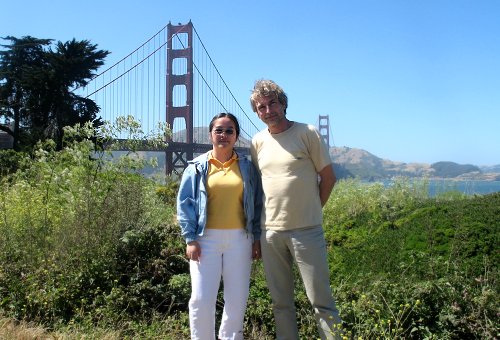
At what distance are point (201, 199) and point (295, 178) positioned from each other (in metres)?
0.44

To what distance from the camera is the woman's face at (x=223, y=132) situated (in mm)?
2422

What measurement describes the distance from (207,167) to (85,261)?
1128 millimetres

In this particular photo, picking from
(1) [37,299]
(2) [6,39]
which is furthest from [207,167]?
(2) [6,39]

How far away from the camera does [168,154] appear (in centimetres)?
1709

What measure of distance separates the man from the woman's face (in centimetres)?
15

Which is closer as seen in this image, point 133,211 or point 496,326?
point 496,326

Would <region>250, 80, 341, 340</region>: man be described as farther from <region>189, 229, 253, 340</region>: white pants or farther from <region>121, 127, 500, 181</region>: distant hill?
<region>121, 127, 500, 181</region>: distant hill

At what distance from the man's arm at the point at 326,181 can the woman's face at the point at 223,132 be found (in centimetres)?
45

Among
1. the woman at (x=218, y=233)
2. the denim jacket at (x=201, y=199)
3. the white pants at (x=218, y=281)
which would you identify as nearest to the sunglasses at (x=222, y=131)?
the woman at (x=218, y=233)

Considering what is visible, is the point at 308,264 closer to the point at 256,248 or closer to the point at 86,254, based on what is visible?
the point at 256,248

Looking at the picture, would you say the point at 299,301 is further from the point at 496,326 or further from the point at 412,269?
the point at 496,326

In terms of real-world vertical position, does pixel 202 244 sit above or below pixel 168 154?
below

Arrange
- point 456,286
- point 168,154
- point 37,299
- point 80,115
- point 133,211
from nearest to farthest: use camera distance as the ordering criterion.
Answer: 1. point 456,286
2. point 37,299
3. point 133,211
4. point 80,115
5. point 168,154

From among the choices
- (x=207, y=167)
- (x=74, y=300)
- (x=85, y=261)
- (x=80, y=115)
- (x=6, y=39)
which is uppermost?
(x=6, y=39)
